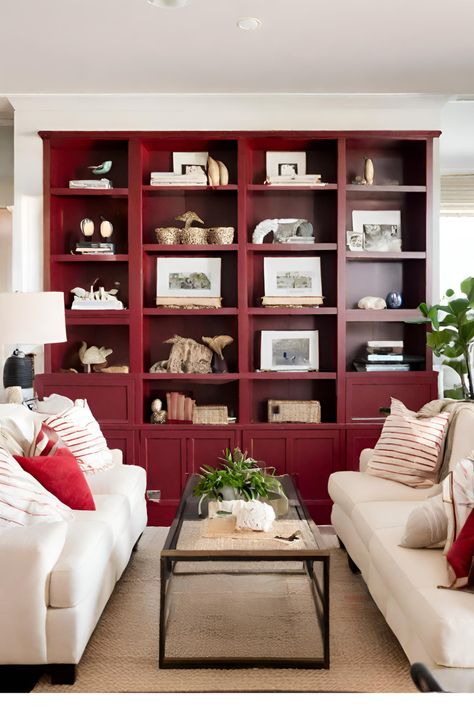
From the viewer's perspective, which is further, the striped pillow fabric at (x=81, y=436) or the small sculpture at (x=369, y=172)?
the small sculpture at (x=369, y=172)

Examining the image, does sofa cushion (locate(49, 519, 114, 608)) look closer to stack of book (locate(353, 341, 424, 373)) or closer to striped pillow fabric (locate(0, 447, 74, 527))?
striped pillow fabric (locate(0, 447, 74, 527))

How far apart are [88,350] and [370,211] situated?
221cm

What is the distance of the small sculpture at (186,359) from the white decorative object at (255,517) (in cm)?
197

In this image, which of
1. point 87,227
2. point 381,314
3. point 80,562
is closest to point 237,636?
point 80,562

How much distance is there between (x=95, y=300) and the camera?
4.83 metres

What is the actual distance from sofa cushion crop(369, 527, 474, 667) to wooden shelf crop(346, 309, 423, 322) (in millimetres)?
2170

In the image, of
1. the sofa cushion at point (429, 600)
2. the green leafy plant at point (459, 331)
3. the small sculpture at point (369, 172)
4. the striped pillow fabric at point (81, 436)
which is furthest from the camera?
the small sculpture at point (369, 172)

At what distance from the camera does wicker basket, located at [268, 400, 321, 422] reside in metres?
4.86

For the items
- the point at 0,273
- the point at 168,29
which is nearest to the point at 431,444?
the point at 168,29

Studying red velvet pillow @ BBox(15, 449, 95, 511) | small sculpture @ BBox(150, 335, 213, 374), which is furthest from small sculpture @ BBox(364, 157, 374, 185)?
red velvet pillow @ BBox(15, 449, 95, 511)

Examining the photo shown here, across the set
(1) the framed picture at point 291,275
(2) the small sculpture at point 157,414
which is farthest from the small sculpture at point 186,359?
(1) the framed picture at point 291,275

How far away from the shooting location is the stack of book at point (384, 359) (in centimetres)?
485

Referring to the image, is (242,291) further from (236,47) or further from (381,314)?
(236,47)

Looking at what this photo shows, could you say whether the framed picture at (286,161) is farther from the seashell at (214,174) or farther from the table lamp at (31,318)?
the table lamp at (31,318)
